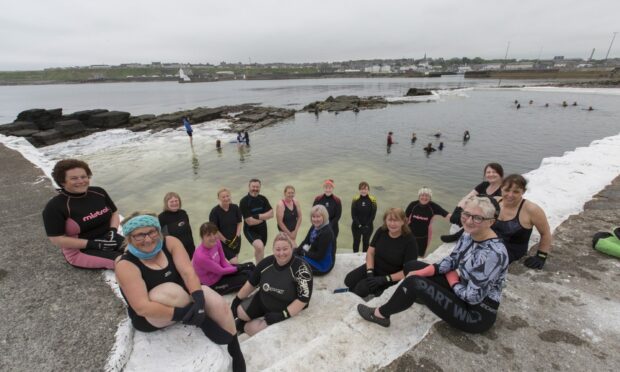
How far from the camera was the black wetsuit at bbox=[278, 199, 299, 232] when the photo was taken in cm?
643

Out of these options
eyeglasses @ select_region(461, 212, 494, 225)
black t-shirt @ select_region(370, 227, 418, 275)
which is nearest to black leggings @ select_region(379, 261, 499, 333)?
eyeglasses @ select_region(461, 212, 494, 225)

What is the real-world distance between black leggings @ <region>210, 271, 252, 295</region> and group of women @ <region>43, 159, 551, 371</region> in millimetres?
18

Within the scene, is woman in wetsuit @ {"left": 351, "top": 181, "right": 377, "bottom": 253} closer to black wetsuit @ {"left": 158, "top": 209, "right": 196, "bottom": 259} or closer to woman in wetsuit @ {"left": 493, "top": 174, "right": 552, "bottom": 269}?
woman in wetsuit @ {"left": 493, "top": 174, "right": 552, "bottom": 269}

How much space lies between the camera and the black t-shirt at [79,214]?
3936mm

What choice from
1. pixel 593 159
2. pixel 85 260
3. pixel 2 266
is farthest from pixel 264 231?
pixel 593 159

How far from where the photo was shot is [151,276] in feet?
9.23

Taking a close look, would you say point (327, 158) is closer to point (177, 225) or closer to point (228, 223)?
point (228, 223)

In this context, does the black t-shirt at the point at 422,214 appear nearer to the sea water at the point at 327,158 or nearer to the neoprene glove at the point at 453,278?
the sea water at the point at 327,158

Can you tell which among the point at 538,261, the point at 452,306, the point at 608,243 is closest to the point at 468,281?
the point at 452,306

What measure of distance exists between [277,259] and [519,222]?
3.75 meters

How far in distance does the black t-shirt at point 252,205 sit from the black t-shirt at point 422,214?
3373 millimetres

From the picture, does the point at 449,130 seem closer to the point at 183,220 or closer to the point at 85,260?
the point at 183,220

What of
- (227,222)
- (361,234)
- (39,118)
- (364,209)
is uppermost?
(227,222)

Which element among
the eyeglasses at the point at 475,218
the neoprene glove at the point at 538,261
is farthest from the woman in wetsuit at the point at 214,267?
the neoprene glove at the point at 538,261
